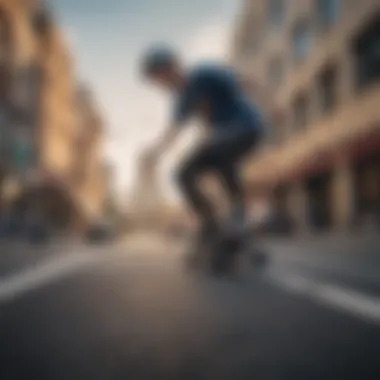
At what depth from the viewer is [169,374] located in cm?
166

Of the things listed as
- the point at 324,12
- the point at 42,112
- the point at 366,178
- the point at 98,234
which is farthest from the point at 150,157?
the point at 42,112

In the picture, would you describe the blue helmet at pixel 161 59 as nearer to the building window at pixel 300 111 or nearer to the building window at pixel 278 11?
the building window at pixel 278 11

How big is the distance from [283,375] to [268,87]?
11.8 ft

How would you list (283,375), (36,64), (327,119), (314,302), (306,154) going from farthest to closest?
(36,64)
(306,154)
(327,119)
(314,302)
(283,375)

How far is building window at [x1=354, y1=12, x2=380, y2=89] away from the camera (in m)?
15.3

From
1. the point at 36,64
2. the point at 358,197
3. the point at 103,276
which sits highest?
the point at 36,64

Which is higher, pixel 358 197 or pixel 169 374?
pixel 169 374

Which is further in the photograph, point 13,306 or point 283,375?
point 13,306

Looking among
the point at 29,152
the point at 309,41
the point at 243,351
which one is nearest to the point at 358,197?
the point at 309,41

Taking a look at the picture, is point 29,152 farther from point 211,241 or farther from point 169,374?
point 169,374

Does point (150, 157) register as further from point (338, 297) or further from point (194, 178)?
point (194, 178)

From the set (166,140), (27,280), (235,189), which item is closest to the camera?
(166,140)

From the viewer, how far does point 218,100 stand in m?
4.93

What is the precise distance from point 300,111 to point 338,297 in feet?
65.1
